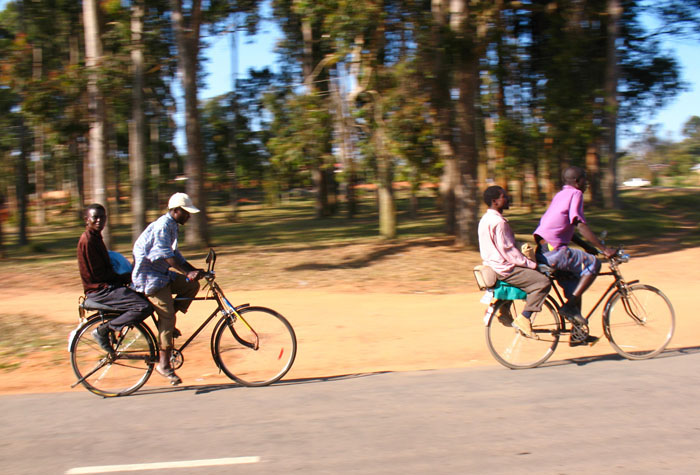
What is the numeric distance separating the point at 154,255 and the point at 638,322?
4.99 m

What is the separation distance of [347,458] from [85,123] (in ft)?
51.6

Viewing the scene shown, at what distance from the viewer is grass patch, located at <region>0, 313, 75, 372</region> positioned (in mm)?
8359

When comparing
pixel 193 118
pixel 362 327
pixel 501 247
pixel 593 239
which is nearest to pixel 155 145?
pixel 193 118

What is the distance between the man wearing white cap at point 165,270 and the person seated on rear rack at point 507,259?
112 inches

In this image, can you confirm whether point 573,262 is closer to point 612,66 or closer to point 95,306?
point 95,306

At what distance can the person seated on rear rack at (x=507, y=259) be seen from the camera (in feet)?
21.7

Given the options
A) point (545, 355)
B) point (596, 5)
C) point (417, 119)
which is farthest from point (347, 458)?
point (596, 5)

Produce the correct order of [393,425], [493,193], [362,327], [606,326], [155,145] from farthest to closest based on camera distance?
[155,145] < [362,327] < [606,326] < [493,193] < [393,425]

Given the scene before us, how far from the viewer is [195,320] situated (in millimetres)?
10500

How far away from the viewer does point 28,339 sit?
9.27 meters

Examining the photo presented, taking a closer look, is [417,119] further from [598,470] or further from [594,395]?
[598,470]

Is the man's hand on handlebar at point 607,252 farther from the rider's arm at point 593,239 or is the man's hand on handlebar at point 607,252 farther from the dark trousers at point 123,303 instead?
the dark trousers at point 123,303

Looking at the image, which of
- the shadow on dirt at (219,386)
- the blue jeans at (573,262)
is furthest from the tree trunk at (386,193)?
the shadow on dirt at (219,386)

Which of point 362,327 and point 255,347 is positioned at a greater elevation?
point 255,347
